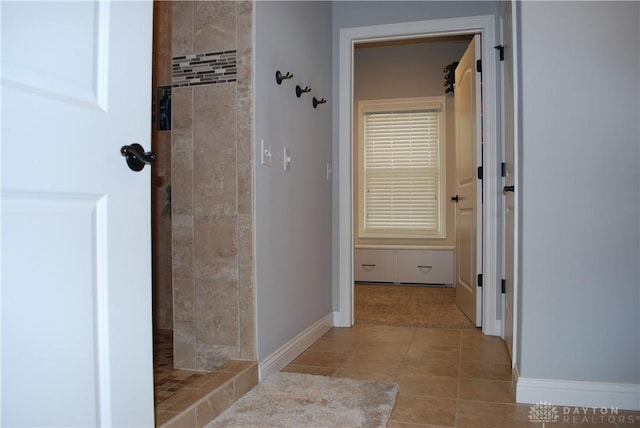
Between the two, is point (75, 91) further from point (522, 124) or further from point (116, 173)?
point (522, 124)

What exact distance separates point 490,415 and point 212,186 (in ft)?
4.85

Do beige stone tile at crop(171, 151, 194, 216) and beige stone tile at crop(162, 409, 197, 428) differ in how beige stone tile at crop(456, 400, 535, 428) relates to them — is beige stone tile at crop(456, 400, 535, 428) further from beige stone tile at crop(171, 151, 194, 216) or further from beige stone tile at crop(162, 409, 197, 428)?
beige stone tile at crop(171, 151, 194, 216)

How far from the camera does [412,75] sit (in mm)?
5723

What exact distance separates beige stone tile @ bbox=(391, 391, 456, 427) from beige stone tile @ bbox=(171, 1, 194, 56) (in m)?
1.79

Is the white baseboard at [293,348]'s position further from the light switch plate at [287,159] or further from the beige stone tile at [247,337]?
the light switch plate at [287,159]

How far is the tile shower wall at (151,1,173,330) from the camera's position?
318cm

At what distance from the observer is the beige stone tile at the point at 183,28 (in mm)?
2225

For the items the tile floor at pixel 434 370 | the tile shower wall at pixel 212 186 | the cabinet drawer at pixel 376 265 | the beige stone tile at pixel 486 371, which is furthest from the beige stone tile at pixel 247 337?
the cabinet drawer at pixel 376 265

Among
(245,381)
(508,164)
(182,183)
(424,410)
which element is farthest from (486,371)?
(182,183)

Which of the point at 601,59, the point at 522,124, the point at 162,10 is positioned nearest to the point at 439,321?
Result: the point at 522,124

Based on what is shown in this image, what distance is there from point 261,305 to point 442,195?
3.95 m

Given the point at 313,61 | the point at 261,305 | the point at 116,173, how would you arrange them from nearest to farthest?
the point at 116,173 < the point at 261,305 < the point at 313,61

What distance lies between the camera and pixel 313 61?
303 cm

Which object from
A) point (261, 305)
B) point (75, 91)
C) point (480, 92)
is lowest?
point (261, 305)
